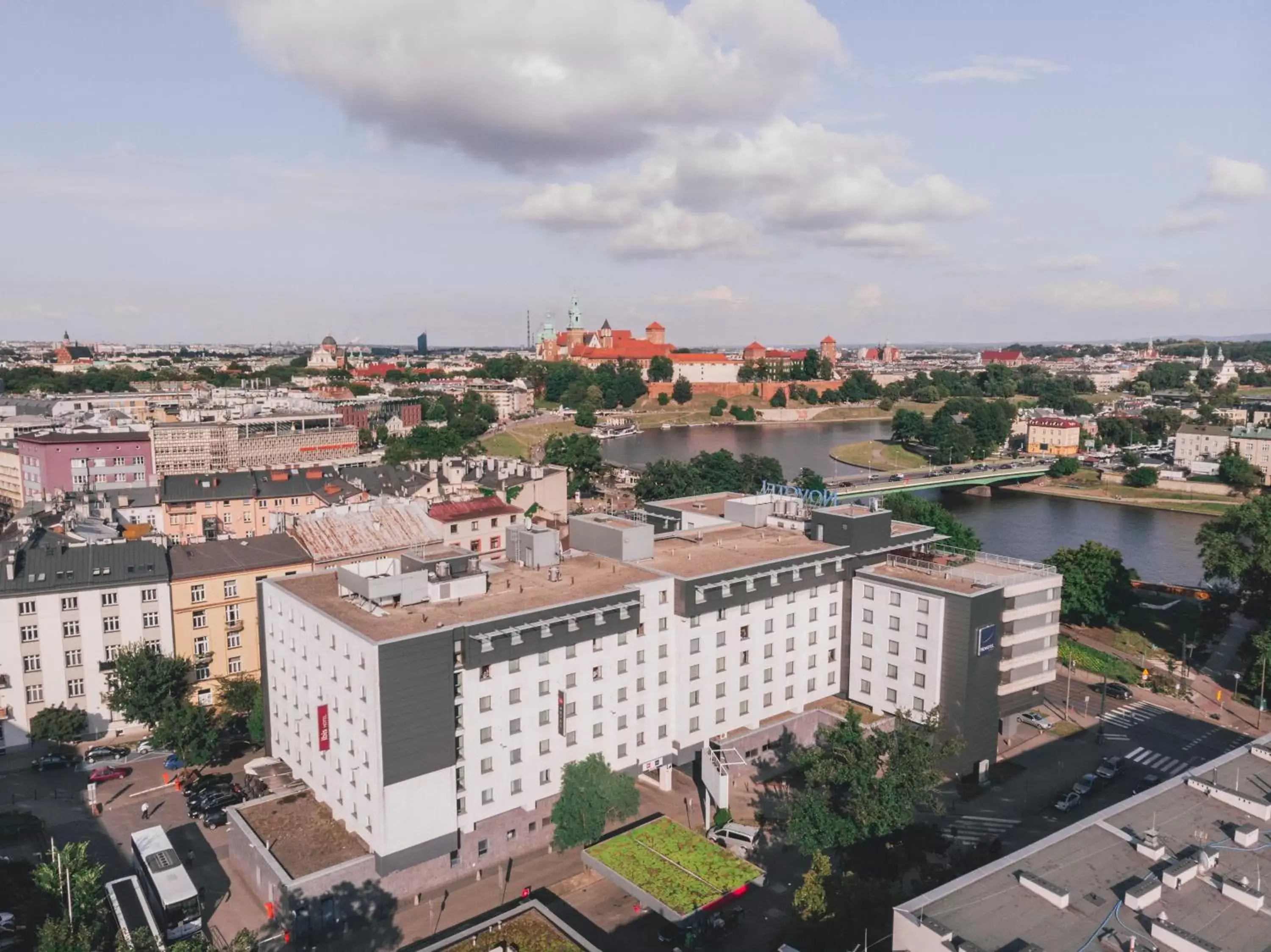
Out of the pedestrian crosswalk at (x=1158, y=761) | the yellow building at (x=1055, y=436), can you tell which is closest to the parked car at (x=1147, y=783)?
the pedestrian crosswalk at (x=1158, y=761)

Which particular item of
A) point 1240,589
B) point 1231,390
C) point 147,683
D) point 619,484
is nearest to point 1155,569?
point 1240,589

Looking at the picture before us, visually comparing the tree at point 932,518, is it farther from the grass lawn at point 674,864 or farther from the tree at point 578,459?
the tree at point 578,459

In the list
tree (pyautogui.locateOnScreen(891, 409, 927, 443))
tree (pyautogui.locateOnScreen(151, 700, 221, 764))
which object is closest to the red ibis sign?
tree (pyautogui.locateOnScreen(151, 700, 221, 764))

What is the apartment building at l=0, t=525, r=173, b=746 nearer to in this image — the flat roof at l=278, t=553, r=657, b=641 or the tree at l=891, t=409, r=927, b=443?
the flat roof at l=278, t=553, r=657, b=641

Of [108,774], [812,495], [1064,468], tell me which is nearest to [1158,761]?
[812,495]

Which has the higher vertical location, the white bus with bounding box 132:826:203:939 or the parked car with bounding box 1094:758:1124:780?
the white bus with bounding box 132:826:203:939

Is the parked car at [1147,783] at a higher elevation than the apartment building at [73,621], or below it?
below
